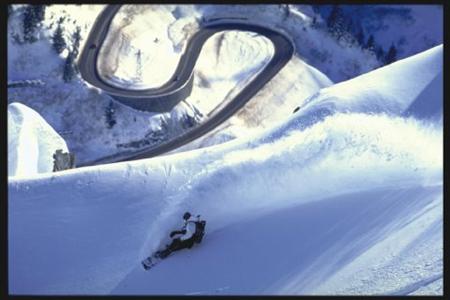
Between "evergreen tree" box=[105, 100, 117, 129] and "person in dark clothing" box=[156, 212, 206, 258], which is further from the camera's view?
"evergreen tree" box=[105, 100, 117, 129]

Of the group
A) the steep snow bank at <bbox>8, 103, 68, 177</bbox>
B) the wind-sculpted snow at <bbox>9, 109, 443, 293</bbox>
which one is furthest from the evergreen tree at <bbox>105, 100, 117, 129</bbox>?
the wind-sculpted snow at <bbox>9, 109, 443, 293</bbox>

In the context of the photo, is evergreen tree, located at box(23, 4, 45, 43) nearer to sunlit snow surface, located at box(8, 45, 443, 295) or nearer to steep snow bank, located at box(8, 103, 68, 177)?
steep snow bank, located at box(8, 103, 68, 177)

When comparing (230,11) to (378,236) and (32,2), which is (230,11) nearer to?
(32,2)

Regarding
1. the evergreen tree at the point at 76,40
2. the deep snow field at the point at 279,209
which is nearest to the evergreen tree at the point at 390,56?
the evergreen tree at the point at 76,40

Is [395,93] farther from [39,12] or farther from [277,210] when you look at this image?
[39,12]

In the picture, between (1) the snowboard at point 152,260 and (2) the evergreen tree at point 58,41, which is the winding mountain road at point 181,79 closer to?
(2) the evergreen tree at point 58,41

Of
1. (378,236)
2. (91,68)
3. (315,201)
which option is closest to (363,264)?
(378,236)
